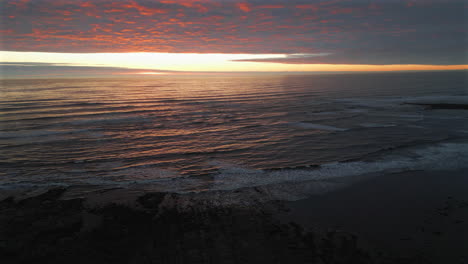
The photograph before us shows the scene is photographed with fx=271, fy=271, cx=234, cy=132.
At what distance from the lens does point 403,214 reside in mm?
8734

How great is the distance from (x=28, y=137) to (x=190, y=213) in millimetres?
17196

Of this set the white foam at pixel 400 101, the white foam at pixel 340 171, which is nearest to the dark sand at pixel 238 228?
the white foam at pixel 340 171

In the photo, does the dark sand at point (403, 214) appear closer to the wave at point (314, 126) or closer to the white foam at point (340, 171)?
the white foam at point (340, 171)

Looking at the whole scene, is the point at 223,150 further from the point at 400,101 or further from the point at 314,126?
the point at 400,101

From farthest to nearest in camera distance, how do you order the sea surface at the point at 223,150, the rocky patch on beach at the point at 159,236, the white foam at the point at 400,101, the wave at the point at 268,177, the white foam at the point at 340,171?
the white foam at the point at 400,101 → the sea surface at the point at 223,150 → the white foam at the point at 340,171 → the wave at the point at 268,177 → the rocky patch on beach at the point at 159,236

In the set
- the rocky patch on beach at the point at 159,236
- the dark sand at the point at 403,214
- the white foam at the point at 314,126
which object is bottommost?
the rocky patch on beach at the point at 159,236

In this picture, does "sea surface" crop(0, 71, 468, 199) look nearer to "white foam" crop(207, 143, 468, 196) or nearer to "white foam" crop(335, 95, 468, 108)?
"white foam" crop(207, 143, 468, 196)

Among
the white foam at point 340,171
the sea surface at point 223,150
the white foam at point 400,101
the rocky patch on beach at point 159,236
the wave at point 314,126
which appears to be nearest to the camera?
the rocky patch on beach at point 159,236

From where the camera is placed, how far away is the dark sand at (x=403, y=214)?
7043mm

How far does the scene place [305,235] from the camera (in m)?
7.55

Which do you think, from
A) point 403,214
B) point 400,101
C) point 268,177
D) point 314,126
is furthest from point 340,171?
point 400,101

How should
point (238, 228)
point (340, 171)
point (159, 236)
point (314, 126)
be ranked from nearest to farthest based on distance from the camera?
point (159, 236) < point (238, 228) < point (340, 171) < point (314, 126)

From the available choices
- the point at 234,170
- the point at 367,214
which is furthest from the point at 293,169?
the point at 367,214

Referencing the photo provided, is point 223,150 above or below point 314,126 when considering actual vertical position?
below
